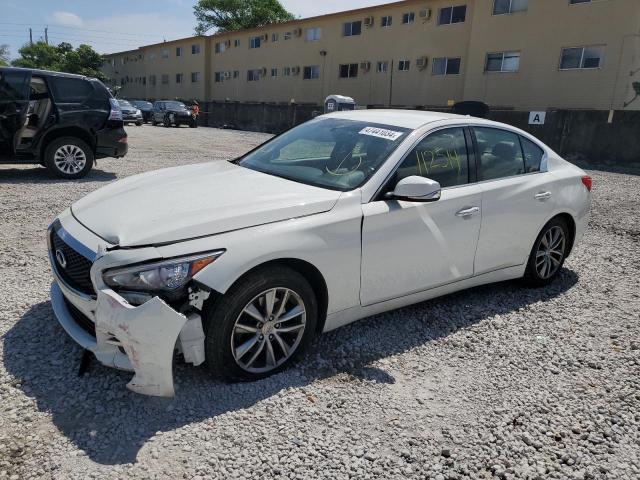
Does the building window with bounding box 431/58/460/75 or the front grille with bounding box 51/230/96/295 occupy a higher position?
the building window with bounding box 431/58/460/75

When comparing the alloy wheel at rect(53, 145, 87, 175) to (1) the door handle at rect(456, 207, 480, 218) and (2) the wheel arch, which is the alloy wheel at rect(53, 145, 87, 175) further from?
(1) the door handle at rect(456, 207, 480, 218)

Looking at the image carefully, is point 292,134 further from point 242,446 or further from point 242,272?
point 242,446

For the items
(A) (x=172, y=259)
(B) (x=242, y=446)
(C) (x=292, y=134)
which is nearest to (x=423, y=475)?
(B) (x=242, y=446)

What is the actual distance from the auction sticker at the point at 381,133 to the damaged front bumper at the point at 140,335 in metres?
1.93

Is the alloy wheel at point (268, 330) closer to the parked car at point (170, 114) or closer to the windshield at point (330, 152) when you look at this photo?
the windshield at point (330, 152)

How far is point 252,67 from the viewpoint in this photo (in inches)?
1655

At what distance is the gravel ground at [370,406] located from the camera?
2402 millimetres

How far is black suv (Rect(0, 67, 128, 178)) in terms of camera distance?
26.3 ft

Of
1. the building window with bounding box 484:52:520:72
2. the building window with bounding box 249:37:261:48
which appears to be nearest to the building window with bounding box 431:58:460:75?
the building window with bounding box 484:52:520:72

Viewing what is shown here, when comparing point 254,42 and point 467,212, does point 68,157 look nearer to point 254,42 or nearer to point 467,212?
point 467,212

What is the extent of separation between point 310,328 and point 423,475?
108cm

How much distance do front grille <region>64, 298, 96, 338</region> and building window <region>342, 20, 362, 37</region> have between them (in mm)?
32662

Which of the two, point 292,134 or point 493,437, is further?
point 292,134

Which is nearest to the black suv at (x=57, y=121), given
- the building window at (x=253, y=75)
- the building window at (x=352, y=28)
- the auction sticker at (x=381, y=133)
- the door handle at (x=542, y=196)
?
the auction sticker at (x=381, y=133)
